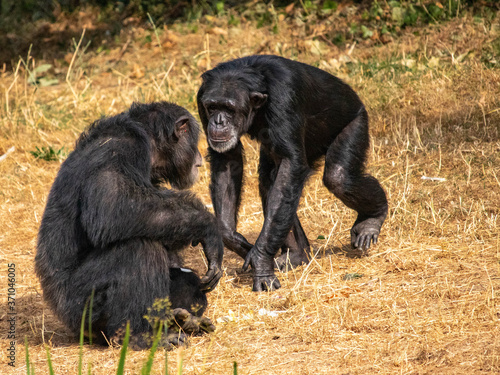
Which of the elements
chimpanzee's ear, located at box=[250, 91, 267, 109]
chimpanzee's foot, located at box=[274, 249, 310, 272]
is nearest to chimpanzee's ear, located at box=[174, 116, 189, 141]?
chimpanzee's ear, located at box=[250, 91, 267, 109]

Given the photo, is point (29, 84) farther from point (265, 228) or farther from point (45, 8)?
point (265, 228)

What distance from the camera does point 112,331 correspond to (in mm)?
4254

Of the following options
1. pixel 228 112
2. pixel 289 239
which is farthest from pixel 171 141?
pixel 289 239

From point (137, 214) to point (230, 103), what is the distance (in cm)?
171

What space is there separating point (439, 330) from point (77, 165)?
8.39 feet

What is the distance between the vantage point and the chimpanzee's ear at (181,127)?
4.82 meters

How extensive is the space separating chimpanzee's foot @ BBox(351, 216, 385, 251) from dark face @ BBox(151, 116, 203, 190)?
5.83ft

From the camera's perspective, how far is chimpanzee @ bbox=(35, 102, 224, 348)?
4164mm

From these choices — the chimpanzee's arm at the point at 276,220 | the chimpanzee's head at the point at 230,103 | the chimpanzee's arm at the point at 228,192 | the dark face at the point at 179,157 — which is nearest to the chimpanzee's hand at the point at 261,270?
the chimpanzee's arm at the point at 276,220

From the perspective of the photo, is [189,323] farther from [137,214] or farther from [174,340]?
[137,214]

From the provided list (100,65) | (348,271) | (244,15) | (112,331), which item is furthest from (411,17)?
(112,331)

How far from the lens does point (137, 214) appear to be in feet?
13.7

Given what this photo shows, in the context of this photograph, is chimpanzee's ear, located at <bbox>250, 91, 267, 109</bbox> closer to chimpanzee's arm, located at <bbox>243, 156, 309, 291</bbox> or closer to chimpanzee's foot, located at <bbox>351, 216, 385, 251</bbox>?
chimpanzee's arm, located at <bbox>243, 156, 309, 291</bbox>

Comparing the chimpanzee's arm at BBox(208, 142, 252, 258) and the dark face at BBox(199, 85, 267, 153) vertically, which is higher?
the dark face at BBox(199, 85, 267, 153)
